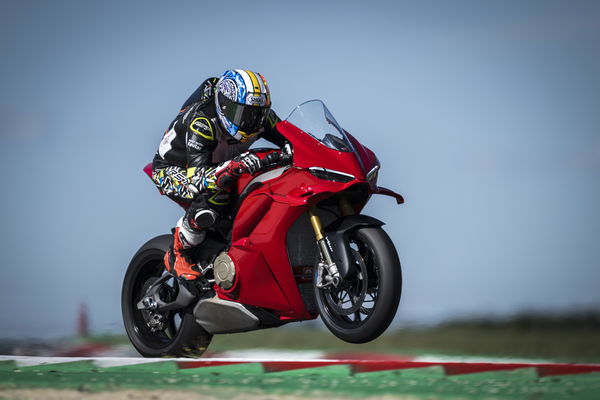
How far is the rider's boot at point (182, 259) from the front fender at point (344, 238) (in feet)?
3.90

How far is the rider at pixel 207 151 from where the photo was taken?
18.7ft

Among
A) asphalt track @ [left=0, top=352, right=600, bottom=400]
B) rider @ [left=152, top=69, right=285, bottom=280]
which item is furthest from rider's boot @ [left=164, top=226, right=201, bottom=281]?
asphalt track @ [left=0, top=352, right=600, bottom=400]

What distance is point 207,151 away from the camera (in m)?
5.84

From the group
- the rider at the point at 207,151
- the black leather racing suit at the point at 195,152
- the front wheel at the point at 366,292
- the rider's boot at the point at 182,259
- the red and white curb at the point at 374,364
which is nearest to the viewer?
the red and white curb at the point at 374,364

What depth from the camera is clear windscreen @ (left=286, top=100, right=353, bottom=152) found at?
5355 mm

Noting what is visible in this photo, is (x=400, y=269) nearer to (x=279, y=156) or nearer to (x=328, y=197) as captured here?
(x=328, y=197)

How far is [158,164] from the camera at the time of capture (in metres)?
6.37

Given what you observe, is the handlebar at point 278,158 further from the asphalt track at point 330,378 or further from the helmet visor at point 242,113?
the asphalt track at point 330,378

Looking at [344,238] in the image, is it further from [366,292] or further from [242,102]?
[242,102]

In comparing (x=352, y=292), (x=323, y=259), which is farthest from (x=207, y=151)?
(x=352, y=292)

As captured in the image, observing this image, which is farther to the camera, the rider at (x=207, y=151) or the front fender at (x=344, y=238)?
the rider at (x=207, y=151)

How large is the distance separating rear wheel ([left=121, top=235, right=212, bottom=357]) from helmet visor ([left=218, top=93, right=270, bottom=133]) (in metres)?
1.17

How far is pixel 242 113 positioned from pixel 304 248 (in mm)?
959

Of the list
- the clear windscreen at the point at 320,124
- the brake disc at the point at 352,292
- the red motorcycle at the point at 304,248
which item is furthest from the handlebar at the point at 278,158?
the brake disc at the point at 352,292
